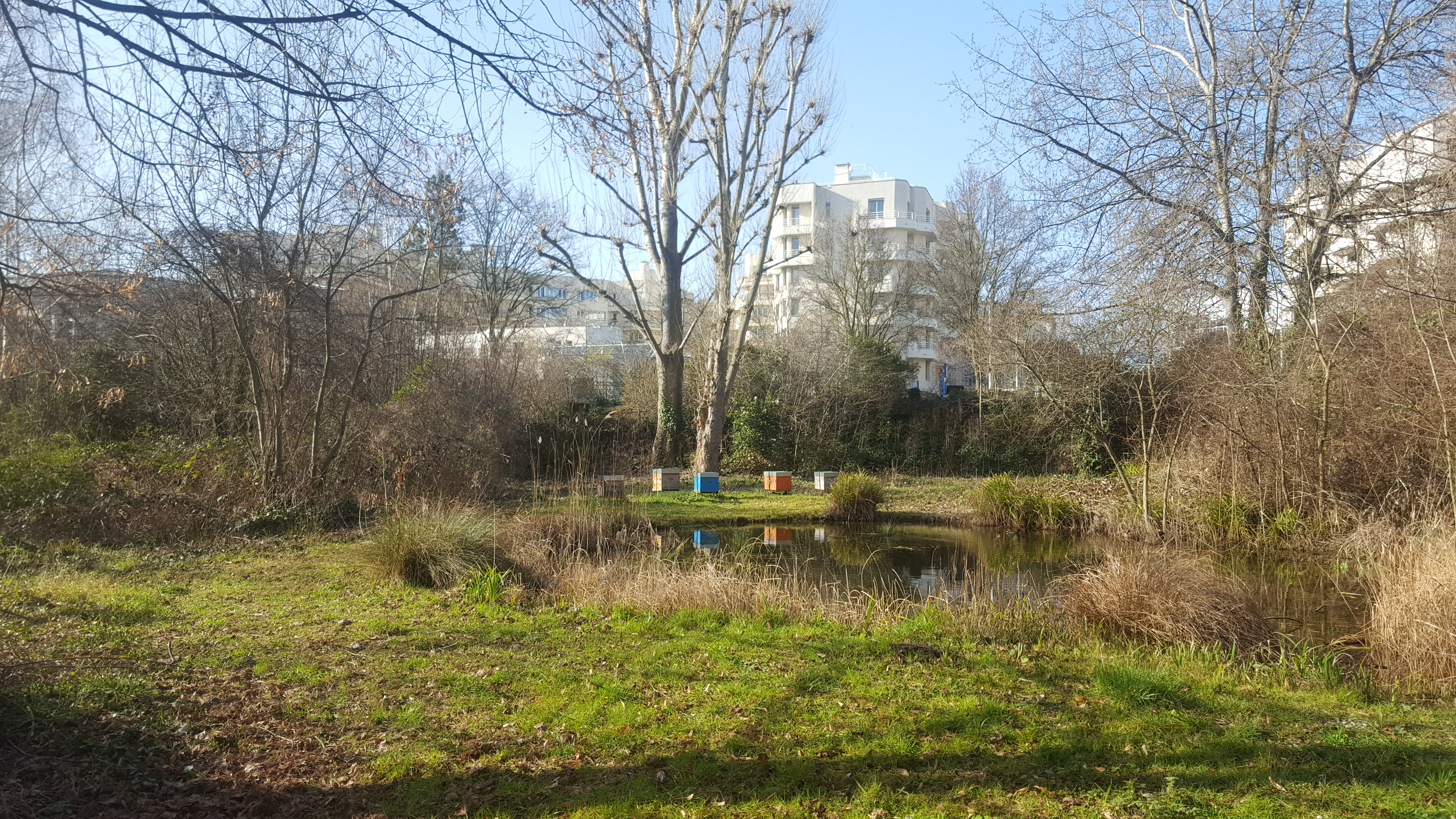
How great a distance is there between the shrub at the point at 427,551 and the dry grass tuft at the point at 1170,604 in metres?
5.31

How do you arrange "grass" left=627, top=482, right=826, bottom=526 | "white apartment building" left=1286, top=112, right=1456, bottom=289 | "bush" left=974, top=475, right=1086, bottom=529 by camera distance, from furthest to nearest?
"grass" left=627, top=482, right=826, bottom=526
"bush" left=974, top=475, right=1086, bottom=529
"white apartment building" left=1286, top=112, right=1456, bottom=289

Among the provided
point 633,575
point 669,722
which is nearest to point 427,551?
point 633,575

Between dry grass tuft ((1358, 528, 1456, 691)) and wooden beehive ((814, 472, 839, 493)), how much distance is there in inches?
419

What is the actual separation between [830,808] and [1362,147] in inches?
437

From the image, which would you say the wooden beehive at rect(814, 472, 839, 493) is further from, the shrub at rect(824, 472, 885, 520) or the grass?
the shrub at rect(824, 472, 885, 520)

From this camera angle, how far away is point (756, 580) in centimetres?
799

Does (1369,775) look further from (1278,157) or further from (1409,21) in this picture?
(1409,21)

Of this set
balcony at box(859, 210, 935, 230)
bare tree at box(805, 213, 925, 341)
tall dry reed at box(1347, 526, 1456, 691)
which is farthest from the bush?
balcony at box(859, 210, 935, 230)

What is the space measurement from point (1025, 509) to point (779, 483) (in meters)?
4.97

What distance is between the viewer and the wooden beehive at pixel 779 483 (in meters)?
16.9

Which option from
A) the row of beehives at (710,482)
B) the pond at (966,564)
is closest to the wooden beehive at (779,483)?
the row of beehives at (710,482)

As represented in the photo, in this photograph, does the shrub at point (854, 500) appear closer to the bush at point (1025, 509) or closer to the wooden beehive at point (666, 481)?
the bush at point (1025, 509)

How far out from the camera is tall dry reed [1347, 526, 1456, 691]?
16.7 ft

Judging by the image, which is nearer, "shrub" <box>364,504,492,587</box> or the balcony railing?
"shrub" <box>364,504,492,587</box>
